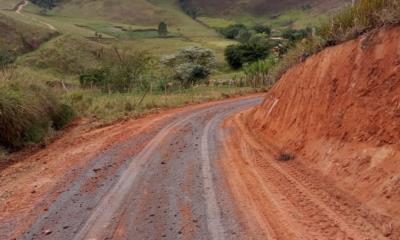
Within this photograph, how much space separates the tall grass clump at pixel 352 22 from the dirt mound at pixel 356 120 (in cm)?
25

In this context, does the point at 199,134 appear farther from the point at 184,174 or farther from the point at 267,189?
the point at 267,189

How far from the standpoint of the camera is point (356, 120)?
914 cm

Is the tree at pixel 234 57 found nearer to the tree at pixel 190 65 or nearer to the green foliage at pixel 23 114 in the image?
the tree at pixel 190 65

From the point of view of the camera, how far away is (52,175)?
1117 cm

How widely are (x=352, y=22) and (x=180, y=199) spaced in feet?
19.9

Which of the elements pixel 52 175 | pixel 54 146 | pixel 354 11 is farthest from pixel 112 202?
pixel 54 146

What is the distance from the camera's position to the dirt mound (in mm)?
7594

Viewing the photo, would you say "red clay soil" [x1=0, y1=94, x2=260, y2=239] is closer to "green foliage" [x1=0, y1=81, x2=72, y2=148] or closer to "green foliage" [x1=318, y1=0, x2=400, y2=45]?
"green foliage" [x1=0, y1=81, x2=72, y2=148]

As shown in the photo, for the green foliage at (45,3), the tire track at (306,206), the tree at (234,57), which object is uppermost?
the green foliage at (45,3)

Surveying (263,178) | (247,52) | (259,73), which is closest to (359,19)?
(263,178)

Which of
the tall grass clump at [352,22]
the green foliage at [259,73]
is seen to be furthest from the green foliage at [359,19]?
the green foliage at [259,73]

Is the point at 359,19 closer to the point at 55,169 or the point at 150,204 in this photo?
the point at 150,204

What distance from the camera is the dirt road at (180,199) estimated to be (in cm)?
688

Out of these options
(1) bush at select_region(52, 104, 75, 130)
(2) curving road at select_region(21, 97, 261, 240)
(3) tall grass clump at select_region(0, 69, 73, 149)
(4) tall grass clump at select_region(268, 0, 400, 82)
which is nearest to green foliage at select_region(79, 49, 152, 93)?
(1) bush at select_region(52, 104, 75, 130)
